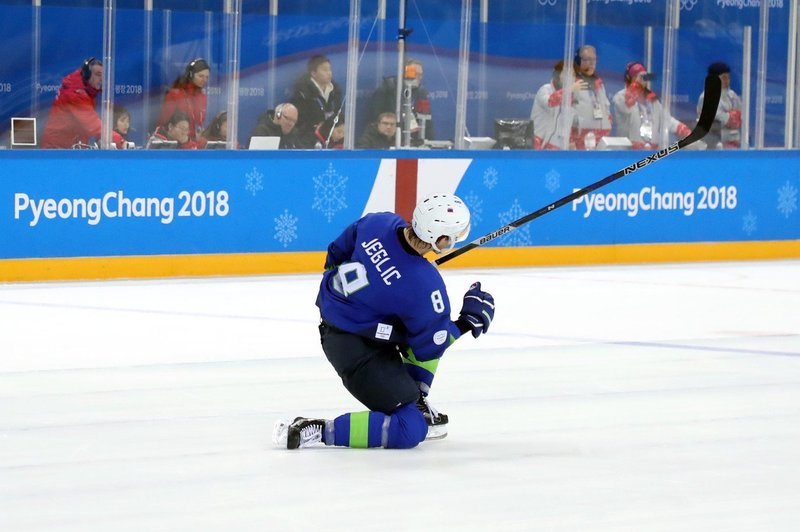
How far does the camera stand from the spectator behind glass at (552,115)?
12039mm

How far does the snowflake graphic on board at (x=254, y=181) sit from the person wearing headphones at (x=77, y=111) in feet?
2.94

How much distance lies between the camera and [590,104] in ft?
40.4

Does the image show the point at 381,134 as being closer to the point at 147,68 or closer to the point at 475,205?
the point at 475,205

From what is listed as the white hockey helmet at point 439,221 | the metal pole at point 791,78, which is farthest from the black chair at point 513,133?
the white hockey helmet at point 439,221

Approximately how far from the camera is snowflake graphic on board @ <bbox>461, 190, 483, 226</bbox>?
11500 mm

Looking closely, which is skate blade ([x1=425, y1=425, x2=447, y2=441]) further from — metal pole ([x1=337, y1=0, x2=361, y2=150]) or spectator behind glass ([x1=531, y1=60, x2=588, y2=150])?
spectator behind glass ([x1=531, y1=60, x2=588, y2=150])

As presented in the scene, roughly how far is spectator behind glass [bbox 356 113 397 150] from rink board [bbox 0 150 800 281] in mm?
159

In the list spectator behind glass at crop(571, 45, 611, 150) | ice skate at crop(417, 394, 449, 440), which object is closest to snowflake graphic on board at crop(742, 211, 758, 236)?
spectator behind glass at crop(571, 45, 611, 150)

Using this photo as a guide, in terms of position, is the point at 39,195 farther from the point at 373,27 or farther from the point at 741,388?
the point at 741,388

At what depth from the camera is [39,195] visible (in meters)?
10.0

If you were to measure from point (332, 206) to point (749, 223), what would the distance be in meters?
3.57

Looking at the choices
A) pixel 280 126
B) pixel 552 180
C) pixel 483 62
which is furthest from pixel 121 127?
pixel 552 180

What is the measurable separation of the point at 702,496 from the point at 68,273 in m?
6.28

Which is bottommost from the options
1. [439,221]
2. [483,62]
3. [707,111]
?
[439,221]
